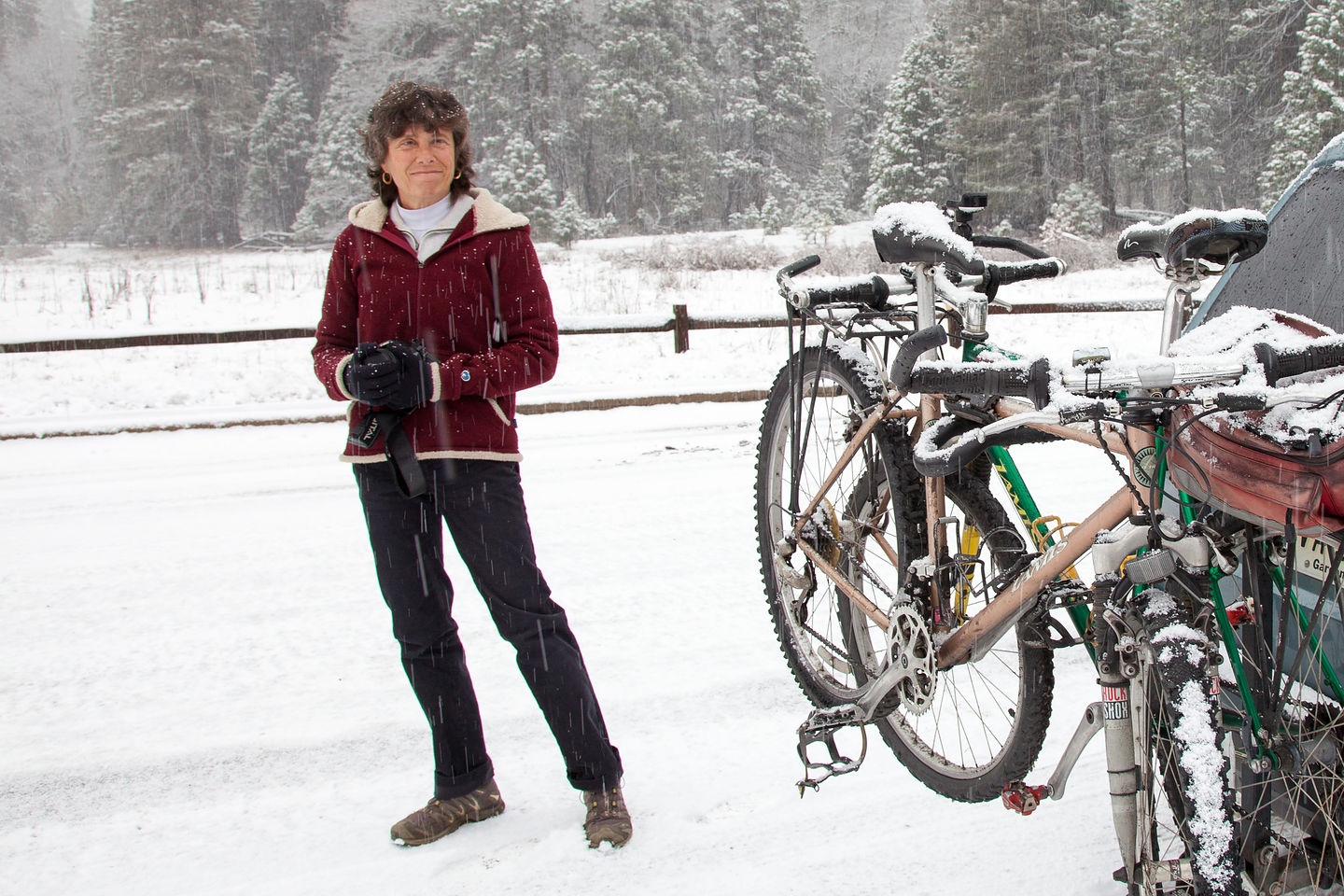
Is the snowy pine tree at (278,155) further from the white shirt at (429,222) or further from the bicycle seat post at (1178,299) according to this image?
the bicycle seat post at (1178,299)

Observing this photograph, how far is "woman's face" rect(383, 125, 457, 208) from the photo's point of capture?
8.72 ft

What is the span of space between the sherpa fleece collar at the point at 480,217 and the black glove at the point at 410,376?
373 millimetres

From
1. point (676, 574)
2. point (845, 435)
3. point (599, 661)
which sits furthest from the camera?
point (676, 574)

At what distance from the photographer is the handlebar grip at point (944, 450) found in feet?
7.55

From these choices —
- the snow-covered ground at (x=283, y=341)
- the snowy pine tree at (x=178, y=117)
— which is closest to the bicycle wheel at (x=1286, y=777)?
the snow-covered ground at (x=283, y=341)

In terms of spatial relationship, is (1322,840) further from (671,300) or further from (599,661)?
(671,300)

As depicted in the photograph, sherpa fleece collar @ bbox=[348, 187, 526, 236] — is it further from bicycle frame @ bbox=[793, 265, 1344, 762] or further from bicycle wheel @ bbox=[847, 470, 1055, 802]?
bicycle wheel @ bbox=[847, 470, 1055, 802]

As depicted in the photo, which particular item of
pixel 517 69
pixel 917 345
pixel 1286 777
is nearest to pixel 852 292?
pixel 917 345

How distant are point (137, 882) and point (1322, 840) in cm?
278

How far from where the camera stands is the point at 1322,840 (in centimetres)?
188

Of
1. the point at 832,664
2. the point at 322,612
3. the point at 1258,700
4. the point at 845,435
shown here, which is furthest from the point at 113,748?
the point at 1258,700

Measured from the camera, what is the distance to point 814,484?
3.43m

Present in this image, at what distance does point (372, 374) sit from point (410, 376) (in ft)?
0.30

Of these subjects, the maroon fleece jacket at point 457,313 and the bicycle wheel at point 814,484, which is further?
the bicycle wheel at point 814,484
